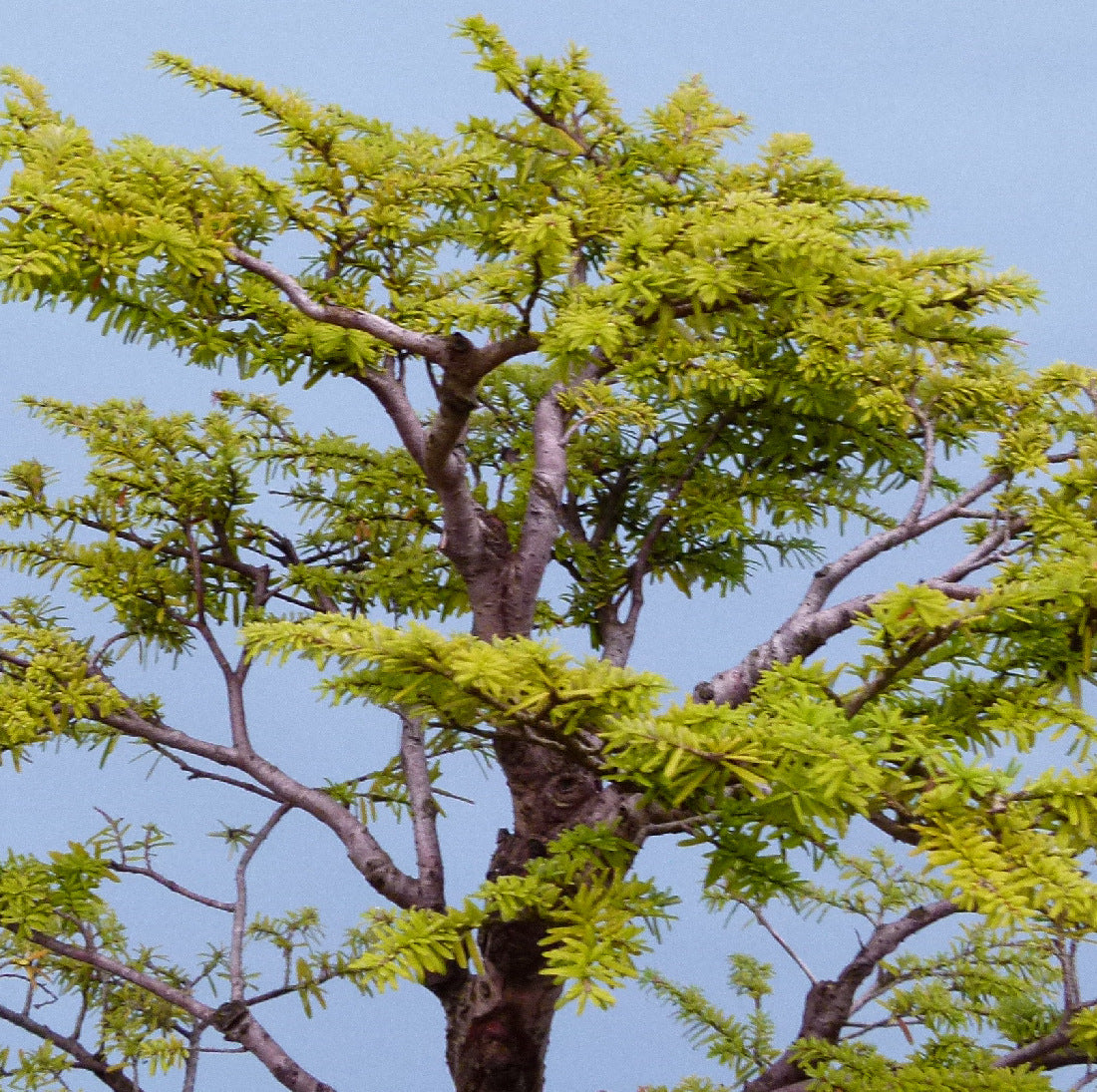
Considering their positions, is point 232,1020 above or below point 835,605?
below

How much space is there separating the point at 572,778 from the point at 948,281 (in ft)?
5.82

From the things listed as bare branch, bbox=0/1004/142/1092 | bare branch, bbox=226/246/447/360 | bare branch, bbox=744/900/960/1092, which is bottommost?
bare branch, bbox=744/900/960/1092

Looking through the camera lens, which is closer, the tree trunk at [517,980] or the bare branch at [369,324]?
the bare branch at [369,324]

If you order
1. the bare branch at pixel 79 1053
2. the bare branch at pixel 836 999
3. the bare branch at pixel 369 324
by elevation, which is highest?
the bare branch at pixel 369 324

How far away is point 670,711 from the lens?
9.13 ft

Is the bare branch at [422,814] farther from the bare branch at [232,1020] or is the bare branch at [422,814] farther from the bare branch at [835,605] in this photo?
the bare branch at [835,605]

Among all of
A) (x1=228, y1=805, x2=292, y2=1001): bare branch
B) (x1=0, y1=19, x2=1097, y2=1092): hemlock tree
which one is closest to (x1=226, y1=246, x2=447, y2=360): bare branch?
(x1=0, y1=19, x2=1097, y2=1092): hemlock tree

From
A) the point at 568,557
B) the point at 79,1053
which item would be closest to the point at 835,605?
the point at 568,557

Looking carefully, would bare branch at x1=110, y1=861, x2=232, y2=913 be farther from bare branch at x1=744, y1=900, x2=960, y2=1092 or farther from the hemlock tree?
bare branch at x1=744, y1=900, x2=960, y2=1092

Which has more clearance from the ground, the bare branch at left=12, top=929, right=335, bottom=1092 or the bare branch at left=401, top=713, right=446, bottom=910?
the bare branch at left=401, top=713, right=446, bottom=910

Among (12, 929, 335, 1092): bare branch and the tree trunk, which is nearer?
the tree trunk

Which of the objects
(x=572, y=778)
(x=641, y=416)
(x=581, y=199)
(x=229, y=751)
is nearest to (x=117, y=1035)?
(x=229, y=751)

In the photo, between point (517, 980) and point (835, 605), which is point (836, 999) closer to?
point (517, 980)

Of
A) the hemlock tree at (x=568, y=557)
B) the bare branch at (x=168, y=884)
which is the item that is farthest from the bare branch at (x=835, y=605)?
A: the bare branch at (x=168, y=884)
